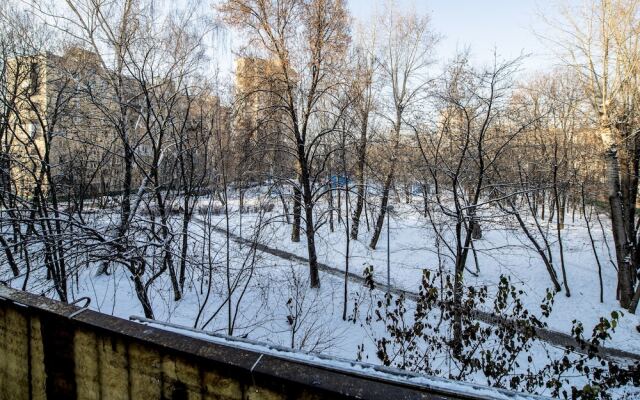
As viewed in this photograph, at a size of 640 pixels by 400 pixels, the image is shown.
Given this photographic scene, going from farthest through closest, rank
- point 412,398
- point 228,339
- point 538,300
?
point 538,300
point 228,339
point 412,398

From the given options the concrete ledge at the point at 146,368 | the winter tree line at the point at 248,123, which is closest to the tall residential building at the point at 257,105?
the winter tree line at the point at 248,123

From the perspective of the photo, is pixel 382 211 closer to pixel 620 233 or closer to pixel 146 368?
pixel 620 233

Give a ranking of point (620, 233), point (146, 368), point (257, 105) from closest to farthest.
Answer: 1. point (146, 368)
2. point (620, 233)
3. point (257, 105)

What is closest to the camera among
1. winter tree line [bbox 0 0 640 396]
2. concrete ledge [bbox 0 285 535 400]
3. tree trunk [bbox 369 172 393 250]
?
→ concrete ledge [bbox 0 285 535 400]

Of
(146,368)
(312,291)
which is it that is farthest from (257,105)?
(146,368)

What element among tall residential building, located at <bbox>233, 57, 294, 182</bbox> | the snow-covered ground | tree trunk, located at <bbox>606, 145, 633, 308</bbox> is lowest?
the snow-covered ground

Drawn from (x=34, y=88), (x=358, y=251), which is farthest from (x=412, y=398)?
(x=358, y=251)

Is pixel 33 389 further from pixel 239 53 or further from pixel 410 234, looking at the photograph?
pixel 410 234

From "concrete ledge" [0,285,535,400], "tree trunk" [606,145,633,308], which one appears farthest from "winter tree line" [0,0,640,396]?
"concrete ledge" [0,285,535,400]

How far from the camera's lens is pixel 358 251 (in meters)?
19.5

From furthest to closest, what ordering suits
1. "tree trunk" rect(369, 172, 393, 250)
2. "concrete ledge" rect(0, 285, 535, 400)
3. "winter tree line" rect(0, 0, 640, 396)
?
1. "tree trunk" rect(369, 172, 393, 250)
2. "winter tree line" rect(0, 0, 640, 396)
3. "concrete ledge" rect(0, 285, 535, 400)

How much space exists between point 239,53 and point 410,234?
573 inches

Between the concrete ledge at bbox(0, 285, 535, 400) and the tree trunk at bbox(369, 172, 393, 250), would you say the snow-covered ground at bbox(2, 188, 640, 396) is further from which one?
the concrete ledge at bbox(0, 285, 535, 400)

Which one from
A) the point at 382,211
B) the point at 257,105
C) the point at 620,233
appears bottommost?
the point at 620,233
